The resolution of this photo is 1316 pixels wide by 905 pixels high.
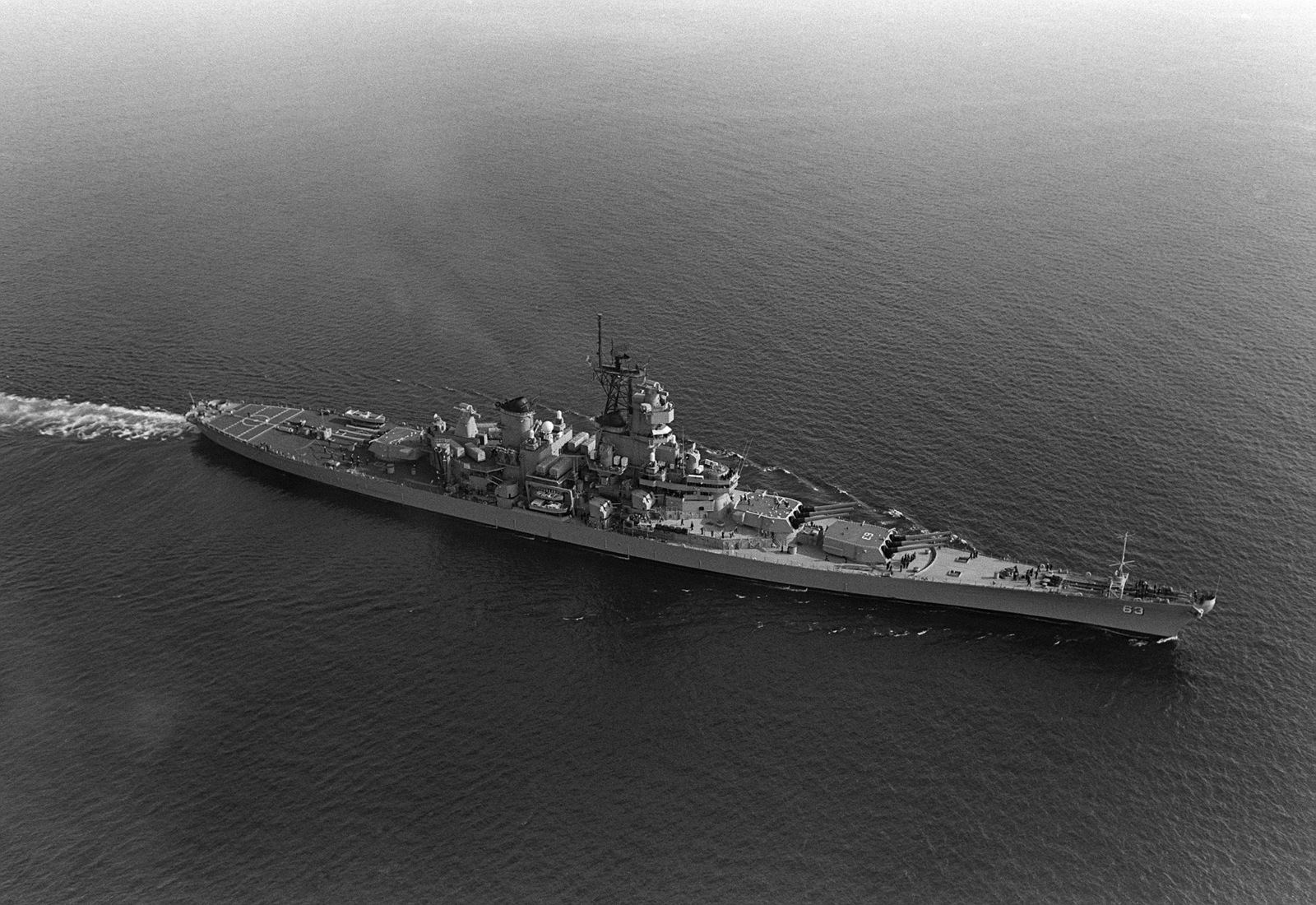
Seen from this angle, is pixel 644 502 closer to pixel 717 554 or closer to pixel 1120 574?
pixel 717 554

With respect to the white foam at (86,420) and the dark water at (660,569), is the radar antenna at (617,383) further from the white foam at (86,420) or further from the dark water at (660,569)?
the white foam at (86,420)

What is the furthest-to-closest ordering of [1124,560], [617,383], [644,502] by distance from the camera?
[617,383], [644,502], [1124,560]

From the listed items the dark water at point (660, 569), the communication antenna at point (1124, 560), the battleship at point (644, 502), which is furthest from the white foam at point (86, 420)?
the communication antenna at point (1124, 560)

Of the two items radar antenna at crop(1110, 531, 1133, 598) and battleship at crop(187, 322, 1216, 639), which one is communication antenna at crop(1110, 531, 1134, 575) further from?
battleship at crop(187, 322, 1216, 639)

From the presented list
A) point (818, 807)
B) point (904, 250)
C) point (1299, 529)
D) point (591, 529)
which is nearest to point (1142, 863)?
point (818, 807)

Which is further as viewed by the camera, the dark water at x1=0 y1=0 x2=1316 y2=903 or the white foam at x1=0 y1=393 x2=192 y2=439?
the white foam at x1=0 y1=393 x2=192 y2=439

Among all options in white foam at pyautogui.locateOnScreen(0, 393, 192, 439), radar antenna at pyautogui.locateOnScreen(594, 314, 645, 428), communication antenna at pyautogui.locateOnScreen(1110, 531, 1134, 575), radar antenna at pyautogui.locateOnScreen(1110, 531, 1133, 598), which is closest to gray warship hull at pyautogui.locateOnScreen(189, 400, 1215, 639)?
radar antenna at pyautogui.locateOnScreen(1110, 531, 1133, 598)

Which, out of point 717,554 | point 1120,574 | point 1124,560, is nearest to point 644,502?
point 717,554

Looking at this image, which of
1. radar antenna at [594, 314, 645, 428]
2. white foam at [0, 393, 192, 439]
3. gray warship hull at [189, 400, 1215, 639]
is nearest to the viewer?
gray warship hull at [189, 400, 1215, 639]
